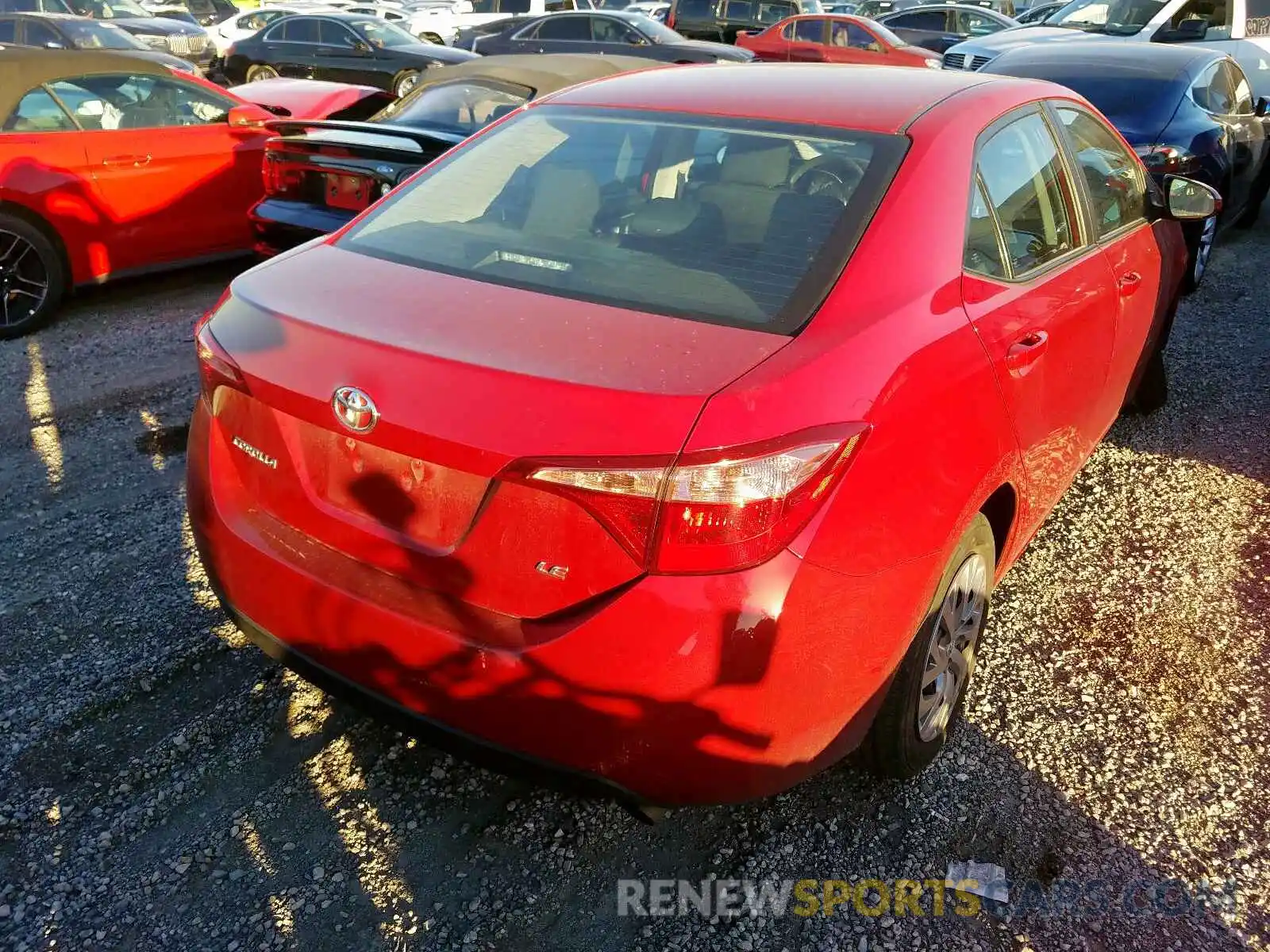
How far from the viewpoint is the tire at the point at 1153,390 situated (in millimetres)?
4777

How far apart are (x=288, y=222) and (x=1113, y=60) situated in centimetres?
567

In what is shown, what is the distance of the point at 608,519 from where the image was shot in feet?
6.01

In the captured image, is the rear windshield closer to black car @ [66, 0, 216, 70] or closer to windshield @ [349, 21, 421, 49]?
windshield @ [349, 21, 421, 49]

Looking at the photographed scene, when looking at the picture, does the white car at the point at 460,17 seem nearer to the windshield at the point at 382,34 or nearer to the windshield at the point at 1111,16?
the windshield at the point at 382,34

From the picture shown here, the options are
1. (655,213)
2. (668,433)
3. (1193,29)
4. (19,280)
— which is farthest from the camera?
(1193,29)

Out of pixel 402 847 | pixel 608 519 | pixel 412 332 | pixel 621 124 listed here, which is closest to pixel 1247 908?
pixel 608 519

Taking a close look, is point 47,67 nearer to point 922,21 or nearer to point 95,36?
point 95,36

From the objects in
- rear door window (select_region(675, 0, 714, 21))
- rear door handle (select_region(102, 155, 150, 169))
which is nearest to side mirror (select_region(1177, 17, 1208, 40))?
rear door window (select_region(675, 0, 714, 21))

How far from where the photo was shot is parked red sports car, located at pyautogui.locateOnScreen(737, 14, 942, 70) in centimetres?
1594

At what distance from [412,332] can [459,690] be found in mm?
719

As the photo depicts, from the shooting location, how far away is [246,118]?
666 cm

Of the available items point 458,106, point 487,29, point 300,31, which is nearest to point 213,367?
point 458,106

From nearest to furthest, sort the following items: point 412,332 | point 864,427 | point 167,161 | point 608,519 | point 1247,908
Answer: point 608,519, point 864,427, point 412,332, point 1247,908, point 167,161

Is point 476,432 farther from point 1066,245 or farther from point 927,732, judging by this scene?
point 1066,245
